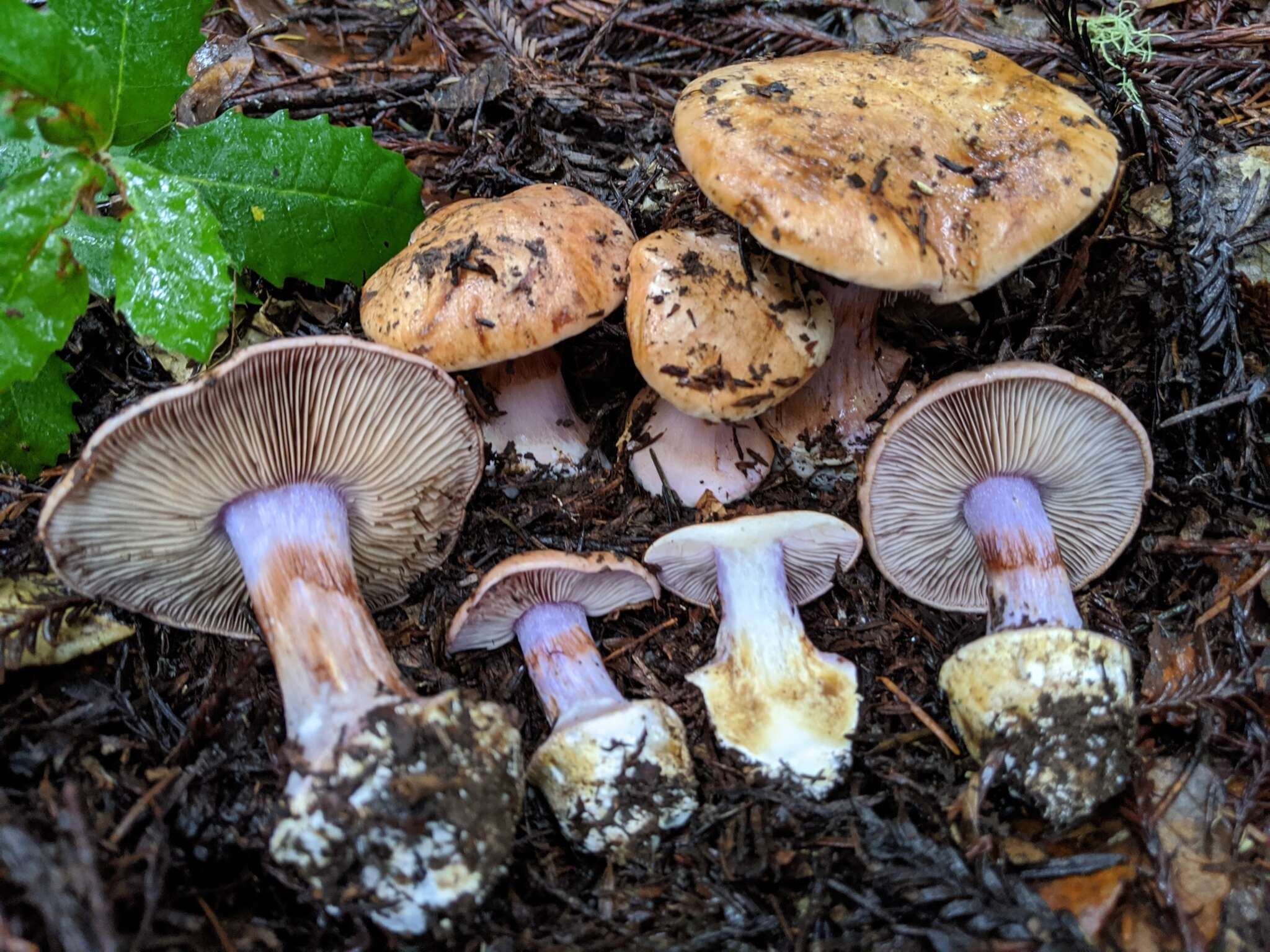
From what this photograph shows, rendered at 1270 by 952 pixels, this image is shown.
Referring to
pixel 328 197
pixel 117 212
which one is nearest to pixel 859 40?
pixel 328 197

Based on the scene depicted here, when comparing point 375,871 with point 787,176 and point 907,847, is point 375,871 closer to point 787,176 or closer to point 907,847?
point 907,847

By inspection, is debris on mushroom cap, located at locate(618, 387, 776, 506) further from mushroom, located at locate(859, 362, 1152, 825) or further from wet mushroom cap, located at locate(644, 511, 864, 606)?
mushroom, located at locate(859, 362, 1152, 825)

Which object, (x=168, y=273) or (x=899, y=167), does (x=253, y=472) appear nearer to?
(x=168, y=273)

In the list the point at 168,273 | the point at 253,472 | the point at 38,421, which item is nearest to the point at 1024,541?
the point at 253,472

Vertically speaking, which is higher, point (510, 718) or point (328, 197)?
point (328, 197)

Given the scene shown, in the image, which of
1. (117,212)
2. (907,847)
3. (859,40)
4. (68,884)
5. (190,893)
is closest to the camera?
(68,884)

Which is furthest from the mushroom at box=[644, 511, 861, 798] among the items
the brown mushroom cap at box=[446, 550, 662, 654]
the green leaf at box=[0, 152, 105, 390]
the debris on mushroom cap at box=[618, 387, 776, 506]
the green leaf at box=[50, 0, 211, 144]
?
the green leaf at box=[50, 0, 211, 144]
